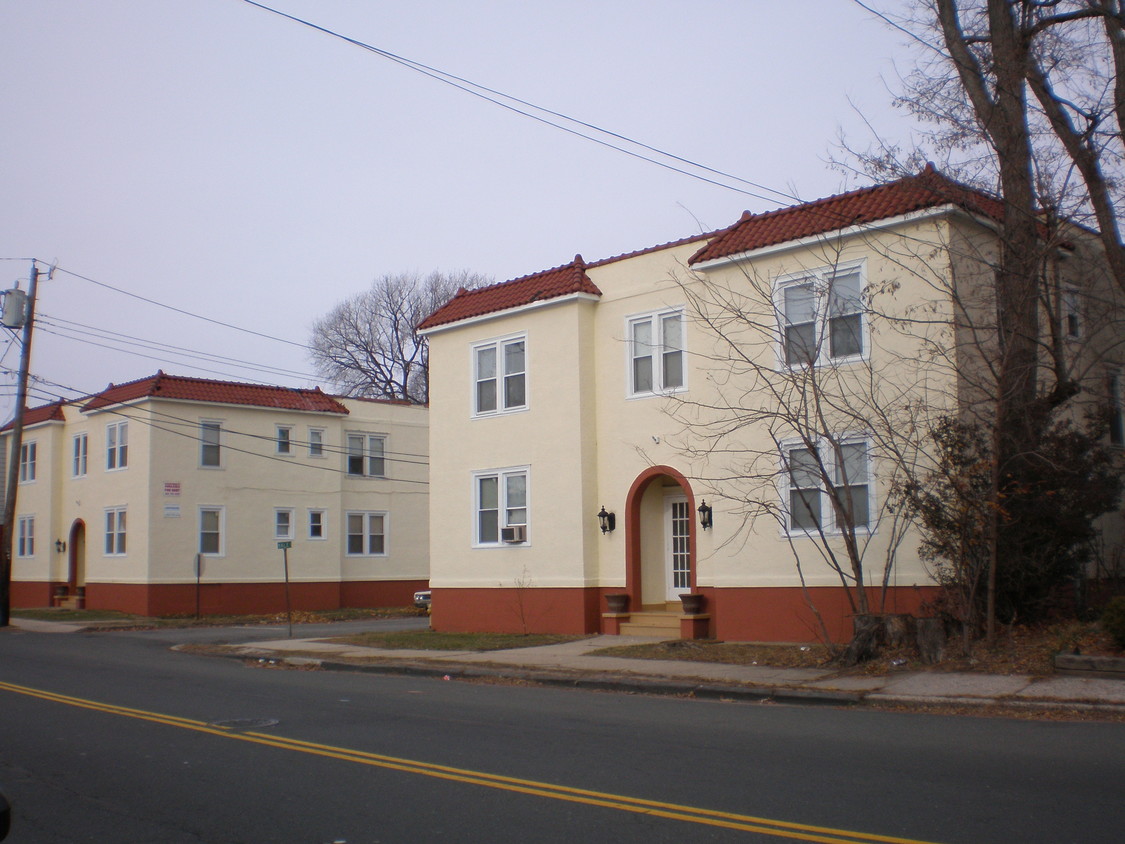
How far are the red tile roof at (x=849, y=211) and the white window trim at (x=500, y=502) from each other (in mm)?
6206

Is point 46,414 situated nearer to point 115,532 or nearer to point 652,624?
point 115,532

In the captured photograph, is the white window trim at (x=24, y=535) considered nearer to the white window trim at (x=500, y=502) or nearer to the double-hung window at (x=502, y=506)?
the white window trim at (x=500, y=502)

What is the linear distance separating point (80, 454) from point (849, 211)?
103 ft

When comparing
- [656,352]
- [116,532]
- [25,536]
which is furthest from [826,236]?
[25,536]

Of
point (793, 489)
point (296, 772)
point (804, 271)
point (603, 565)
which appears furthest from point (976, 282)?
point (296, 772)

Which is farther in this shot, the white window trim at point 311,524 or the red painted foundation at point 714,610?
the white window trim at point 311,524

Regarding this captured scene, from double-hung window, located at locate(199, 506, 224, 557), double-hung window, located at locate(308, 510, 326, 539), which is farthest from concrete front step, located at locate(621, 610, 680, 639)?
double-hung window, located at locate(308, 510, 326, 539)

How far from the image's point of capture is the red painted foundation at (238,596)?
34.0m

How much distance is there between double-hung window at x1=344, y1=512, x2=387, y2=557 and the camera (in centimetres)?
3819

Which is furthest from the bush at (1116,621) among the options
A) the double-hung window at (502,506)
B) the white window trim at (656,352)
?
the double-hung window at (502,506)

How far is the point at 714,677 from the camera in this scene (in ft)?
46.4

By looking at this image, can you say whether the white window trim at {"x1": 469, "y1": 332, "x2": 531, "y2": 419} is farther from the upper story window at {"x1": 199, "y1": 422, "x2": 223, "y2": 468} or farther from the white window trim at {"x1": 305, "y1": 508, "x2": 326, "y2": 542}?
the white window trim at {"x1": 305, "y1": 508, "x2": 326, "y2": 542}

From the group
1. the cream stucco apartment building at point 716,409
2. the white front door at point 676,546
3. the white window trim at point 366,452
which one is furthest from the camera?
the white window trim at point 366,452

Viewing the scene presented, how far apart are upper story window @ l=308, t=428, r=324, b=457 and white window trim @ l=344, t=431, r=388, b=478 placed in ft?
2.87
